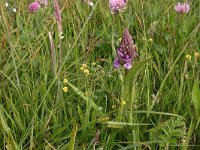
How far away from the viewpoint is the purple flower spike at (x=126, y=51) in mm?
1205

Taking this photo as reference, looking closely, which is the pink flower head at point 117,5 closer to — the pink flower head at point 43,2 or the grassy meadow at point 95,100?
the grassy meadow at point 95,100

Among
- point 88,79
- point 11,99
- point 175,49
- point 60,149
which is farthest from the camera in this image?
point 175,49

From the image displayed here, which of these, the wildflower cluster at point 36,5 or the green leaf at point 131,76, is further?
the wildflower cluster at point 36,5

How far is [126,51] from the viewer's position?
47.9 inches

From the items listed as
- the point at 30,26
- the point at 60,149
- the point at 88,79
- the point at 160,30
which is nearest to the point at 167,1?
the point at 160,30

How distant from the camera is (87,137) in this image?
4.15ft

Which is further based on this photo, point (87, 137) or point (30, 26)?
point (30, 26)

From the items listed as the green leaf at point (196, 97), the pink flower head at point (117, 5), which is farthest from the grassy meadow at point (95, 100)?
the pink flower head at point (117, 5)

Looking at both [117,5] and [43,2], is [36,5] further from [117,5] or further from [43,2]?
[117,5]

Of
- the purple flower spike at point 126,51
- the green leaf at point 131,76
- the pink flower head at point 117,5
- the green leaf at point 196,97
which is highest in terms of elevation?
the pink flower head at point 117,5

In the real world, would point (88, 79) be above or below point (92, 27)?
below

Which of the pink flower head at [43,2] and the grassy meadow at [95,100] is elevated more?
the pink flower head at [43,2]

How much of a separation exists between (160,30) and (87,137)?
742 mm

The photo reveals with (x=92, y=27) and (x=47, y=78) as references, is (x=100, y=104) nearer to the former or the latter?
(x=47, y=78)
